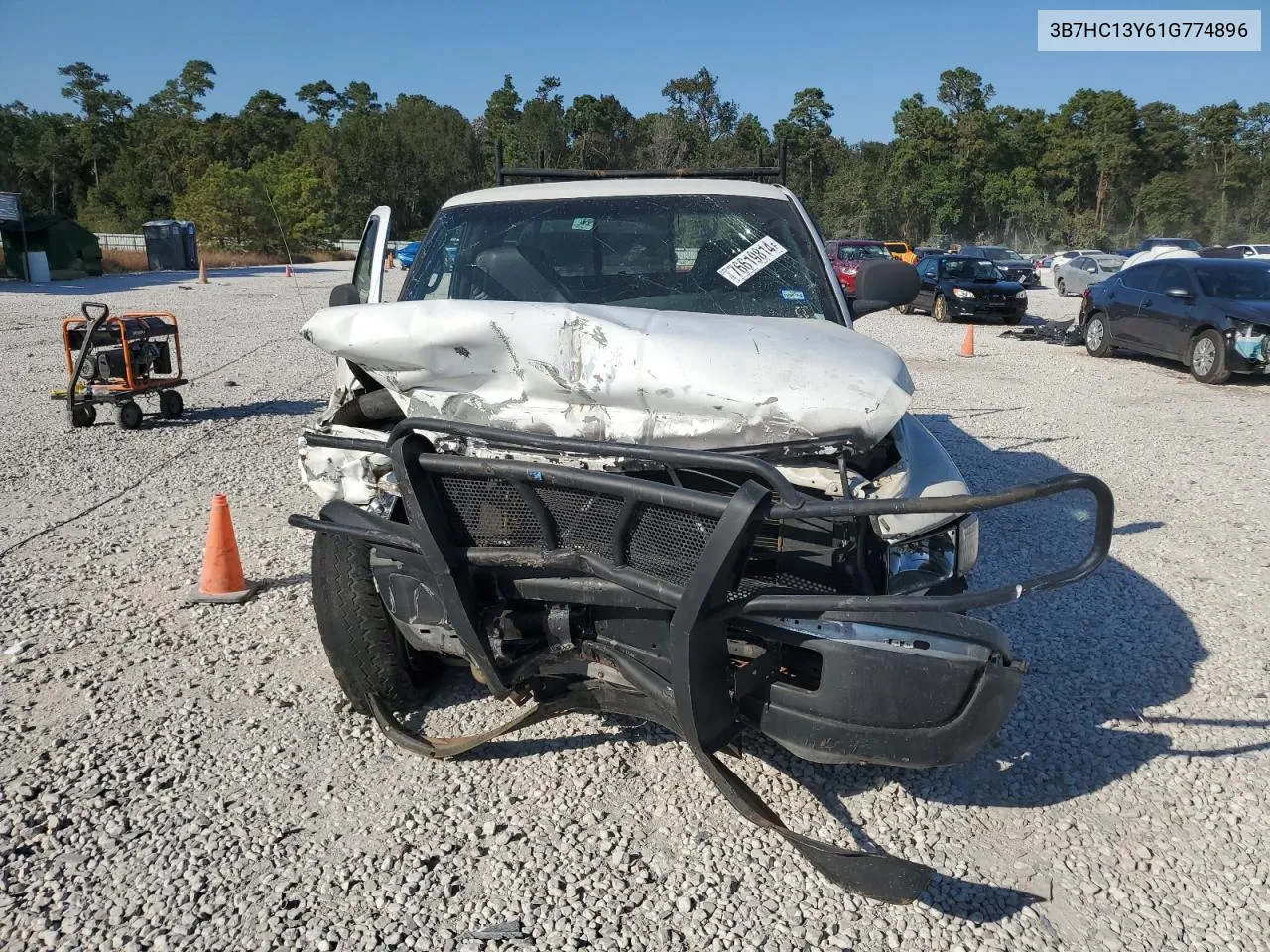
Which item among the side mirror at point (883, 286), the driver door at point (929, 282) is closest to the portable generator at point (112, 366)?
the side mirror at point (883, 286)

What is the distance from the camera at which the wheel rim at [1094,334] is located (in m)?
15.5

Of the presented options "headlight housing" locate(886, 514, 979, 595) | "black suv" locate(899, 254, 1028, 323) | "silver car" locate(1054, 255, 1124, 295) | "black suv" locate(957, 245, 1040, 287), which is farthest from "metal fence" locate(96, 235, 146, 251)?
"headlight housing" locate(886, 514, 979, 595)

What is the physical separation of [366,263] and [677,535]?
10.7 ft

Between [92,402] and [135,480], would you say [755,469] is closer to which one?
[135,480]

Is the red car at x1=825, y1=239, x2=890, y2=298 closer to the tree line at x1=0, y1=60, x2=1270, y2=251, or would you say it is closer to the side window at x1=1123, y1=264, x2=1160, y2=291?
the side window at x1=1123, y1=264, x2=1160, y2=291

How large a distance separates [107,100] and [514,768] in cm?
9499

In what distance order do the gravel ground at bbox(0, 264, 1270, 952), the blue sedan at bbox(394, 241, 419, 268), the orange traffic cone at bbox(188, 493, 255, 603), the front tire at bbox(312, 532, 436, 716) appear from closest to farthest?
the gravel ground at bbox(0, 264, 1270, 952), the front tire at bbox(312, 532, 436, 716), the orange traffic cone at bbox(188, 493, 255, 603), the blue sedan at bbox(394, 241, 419, 268)

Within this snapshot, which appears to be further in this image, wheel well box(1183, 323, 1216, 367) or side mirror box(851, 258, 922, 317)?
wheel well box(1183, 323, 1216, 367)

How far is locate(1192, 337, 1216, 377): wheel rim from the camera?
12.9 m

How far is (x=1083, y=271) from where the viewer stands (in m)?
28.4

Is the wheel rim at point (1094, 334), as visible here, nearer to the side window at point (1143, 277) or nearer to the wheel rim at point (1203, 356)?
the side window at point (1143, 277)

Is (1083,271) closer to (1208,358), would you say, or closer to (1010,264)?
(1010,264)

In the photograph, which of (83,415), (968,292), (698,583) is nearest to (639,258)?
(698,583)

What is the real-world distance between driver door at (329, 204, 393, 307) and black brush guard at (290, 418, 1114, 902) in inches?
83.8
